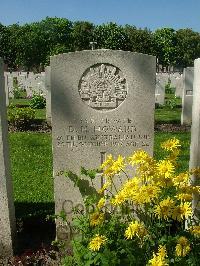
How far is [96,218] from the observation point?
2812 mm

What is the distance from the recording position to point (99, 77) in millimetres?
3496

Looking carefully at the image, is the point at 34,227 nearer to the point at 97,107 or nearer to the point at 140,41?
the point at 97,107

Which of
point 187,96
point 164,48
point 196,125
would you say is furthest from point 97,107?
point 164,48

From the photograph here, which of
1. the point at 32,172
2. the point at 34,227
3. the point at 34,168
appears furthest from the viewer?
the point at 34,168

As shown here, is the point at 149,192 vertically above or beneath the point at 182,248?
above

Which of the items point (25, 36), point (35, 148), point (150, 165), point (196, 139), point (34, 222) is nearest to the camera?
point (150, 165)

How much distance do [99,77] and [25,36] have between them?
57555 mm

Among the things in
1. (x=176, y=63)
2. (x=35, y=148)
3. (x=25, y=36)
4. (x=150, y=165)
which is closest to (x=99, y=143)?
Answer: (x=150, y=165)

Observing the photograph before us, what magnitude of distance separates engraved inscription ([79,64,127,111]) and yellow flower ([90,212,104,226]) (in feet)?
3.67

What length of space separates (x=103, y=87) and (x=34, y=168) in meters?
3.42

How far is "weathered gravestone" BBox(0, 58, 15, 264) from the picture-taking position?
345 centimetres

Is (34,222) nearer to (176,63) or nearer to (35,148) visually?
(35,148)

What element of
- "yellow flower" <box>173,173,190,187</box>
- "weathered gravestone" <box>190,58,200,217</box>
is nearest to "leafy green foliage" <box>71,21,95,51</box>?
"weathered gravestone" <box>190,58,200,217</box>

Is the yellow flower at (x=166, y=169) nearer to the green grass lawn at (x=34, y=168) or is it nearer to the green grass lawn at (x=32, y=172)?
the green grass lawn at (x=34, y=168)
